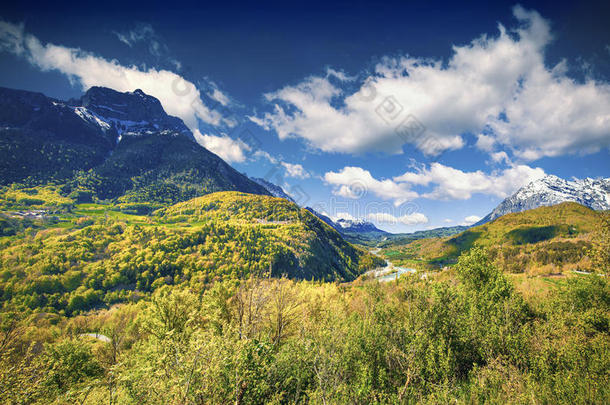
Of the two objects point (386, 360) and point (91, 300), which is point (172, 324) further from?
point (91, 300)

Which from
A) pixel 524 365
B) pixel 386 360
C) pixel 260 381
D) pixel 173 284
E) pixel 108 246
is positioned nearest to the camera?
pixel 260 381

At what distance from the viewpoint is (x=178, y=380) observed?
13867mm

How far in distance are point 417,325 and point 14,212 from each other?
313772 millimetres

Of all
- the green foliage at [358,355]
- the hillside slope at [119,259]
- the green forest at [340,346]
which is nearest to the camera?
the green foliage at [358,355]

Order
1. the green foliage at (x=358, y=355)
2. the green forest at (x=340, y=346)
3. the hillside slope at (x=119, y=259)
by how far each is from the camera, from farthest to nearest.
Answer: the hillside slope at (x=119, y=259) < the green forest at (x=340, y=346) < the green foliage at (x=358, y=355)

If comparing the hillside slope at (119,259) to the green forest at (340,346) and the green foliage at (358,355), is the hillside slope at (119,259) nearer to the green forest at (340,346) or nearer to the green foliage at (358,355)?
the green forest at (340,346)

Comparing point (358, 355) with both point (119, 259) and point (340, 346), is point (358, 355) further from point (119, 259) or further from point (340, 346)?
point (119, 259)

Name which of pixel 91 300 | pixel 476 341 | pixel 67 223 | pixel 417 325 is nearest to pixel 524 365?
pixel 476 341

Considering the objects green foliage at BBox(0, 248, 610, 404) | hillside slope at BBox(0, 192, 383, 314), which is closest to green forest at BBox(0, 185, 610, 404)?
green foliage at BBox(0, 248, 610, 404)

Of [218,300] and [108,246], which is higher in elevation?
[108,246]

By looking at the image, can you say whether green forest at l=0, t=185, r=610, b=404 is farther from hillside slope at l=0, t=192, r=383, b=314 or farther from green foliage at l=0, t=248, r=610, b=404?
hillside slope at l=0, t=192, r=383, b=314

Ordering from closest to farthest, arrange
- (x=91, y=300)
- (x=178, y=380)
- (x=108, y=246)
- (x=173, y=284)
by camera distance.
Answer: (x=178, y=380)
(x=91, y=300)
(x=173, y=284)
(x=108, y=246)

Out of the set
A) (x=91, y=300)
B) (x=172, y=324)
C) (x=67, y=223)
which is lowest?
(x=91, y=300)

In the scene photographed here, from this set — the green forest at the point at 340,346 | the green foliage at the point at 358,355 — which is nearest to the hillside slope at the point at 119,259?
the green forest at the point at 340,346
